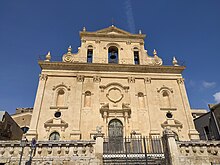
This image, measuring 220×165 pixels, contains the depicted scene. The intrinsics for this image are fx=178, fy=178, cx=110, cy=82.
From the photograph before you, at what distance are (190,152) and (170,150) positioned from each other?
119 centimetres

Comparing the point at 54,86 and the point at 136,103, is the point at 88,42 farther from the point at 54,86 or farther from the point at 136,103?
the point at 136,103

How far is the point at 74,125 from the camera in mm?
16719

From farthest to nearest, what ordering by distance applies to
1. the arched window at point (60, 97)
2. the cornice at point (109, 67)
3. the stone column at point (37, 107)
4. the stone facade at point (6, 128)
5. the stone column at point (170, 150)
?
the cornice at point (109, 67) → the arched window at point (60, 97) → the stone column at point (37, 107) → the stone facade at point (6, 128) → the stone column at point (170, 150)

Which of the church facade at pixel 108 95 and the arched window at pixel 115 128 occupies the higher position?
the church facade at pixel 108 95

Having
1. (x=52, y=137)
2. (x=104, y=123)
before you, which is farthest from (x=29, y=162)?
(x=104, y=123)

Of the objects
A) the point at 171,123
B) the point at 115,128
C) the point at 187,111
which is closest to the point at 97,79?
the point at 115,128

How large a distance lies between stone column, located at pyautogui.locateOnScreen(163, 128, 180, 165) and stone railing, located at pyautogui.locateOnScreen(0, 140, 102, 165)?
11.9 feet

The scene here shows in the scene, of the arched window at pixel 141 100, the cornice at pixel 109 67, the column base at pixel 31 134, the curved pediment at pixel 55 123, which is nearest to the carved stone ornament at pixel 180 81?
the cornice at pixel 109 67

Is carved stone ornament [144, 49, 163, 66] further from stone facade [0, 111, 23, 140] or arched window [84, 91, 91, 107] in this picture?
stone facade [0, 111, 23, 140]

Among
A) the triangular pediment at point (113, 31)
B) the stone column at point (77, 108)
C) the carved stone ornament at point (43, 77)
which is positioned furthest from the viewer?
the triangular pediment at point (113, 31)

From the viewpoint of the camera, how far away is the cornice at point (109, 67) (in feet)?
64.9

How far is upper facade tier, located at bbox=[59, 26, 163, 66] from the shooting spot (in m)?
21.2

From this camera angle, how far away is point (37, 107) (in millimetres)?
17109

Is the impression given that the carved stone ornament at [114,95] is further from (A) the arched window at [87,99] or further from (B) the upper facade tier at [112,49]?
(B) the upper facade tier at [112,49]
